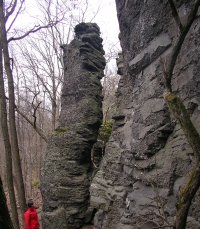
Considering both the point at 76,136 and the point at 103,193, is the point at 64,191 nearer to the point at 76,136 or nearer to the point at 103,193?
the point at 76,136

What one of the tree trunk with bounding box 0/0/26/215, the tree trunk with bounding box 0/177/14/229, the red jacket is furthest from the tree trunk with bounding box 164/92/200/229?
the tree trunk with bounding box 0/0/26/215

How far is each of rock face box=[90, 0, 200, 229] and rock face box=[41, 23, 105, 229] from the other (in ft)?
7.03

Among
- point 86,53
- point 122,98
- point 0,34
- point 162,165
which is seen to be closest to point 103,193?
point 122,98

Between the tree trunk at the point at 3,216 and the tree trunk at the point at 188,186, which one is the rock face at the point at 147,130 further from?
the tree trunk at the point at 3,216

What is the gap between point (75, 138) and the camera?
764cm

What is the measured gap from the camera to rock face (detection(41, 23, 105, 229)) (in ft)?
23.6

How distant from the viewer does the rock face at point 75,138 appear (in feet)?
23.6

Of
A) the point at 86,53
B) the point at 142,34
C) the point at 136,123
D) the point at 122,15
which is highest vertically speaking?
the point at 86,53

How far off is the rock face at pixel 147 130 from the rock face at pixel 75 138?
7.03ft

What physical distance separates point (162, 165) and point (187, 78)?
3.31ft

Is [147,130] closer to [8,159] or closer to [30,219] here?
[30,219]

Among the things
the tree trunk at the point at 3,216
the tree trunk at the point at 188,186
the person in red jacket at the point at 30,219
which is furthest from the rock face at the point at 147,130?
the person in red jacket at the point at 30,219

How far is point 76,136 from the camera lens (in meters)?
7.67

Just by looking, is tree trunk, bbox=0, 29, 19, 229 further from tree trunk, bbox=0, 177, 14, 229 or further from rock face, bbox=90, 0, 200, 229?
tree trunk, bbox=0, 177, 14, 229
